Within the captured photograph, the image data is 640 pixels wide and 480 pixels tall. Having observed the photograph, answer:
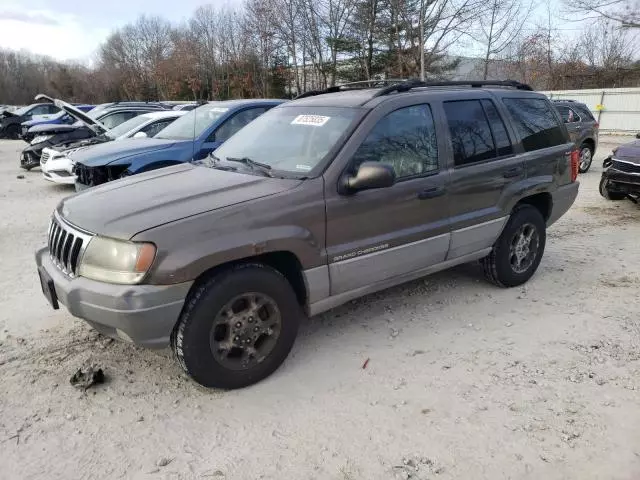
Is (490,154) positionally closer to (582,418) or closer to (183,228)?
(582,418)

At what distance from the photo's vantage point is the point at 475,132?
4.36 metres

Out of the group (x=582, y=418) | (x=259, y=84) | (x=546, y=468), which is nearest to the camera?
(x=546, y=468)

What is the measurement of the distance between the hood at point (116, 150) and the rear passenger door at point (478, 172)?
4.62 meters

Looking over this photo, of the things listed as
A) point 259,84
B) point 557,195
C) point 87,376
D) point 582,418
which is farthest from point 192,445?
point 259,84

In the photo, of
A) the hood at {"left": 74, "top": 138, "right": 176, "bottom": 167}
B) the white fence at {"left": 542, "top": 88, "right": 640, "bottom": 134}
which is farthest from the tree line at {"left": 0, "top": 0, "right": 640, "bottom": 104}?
the hood at {"left": 74, "top": 138, "right": 176, "bottom": 167}

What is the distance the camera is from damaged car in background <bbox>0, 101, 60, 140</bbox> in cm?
2511

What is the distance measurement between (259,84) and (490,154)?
3788cm

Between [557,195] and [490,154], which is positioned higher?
[490,154]

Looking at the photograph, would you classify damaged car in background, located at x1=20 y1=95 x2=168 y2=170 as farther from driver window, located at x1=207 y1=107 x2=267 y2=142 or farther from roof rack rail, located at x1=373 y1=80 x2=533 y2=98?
roof rack rail, located at x1=373 y1=80 x2=533 y2=98

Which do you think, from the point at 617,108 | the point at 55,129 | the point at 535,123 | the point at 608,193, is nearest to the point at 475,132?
the point at 535,123

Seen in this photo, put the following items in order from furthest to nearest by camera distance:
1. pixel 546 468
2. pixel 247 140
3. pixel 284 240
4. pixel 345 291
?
pixel 247 140, pixel 345 291, pixel 284 240, pixel 546 468

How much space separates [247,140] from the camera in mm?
4250

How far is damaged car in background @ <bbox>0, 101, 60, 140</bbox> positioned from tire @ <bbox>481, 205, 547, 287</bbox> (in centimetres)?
2601

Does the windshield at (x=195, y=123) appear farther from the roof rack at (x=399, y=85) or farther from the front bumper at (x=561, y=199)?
the front bumper at (x=561, y=199)
